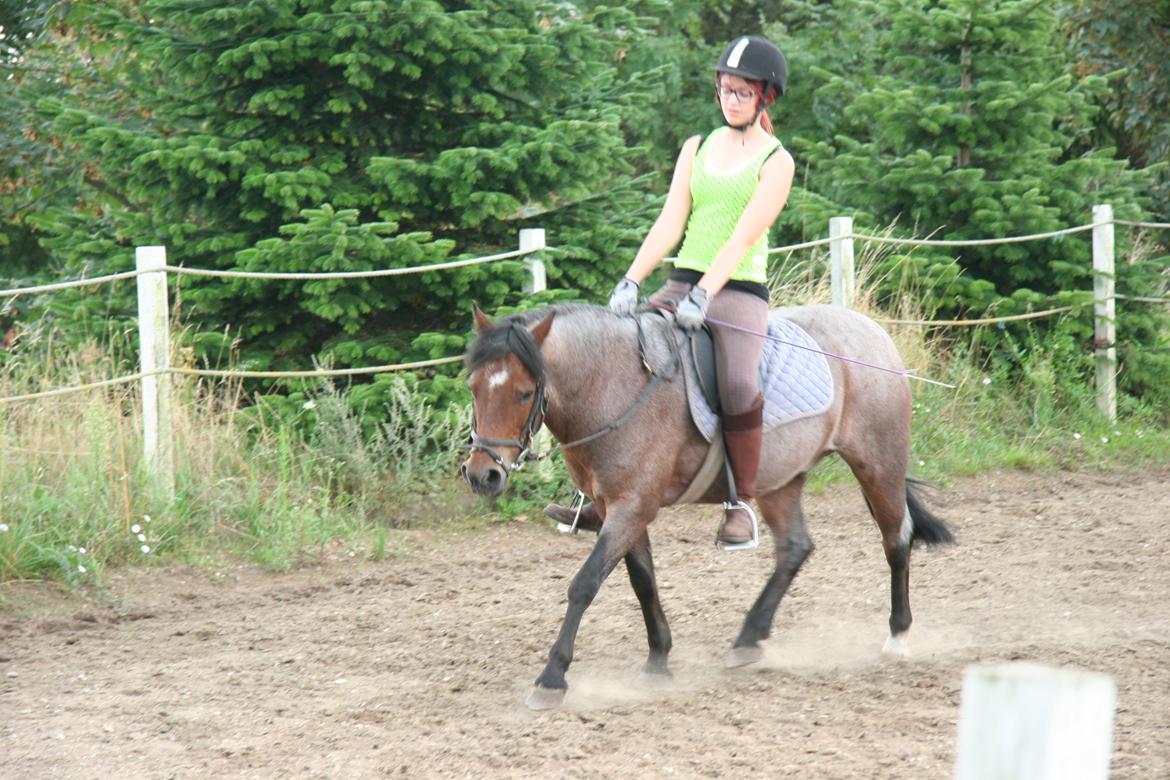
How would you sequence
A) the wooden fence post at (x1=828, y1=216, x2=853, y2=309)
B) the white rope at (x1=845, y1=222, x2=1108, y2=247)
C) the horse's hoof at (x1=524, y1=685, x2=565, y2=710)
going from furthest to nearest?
the white rope at (x1=845, y1=222, x2=1108, y2=247) < the wooden fence post at (x1=828, y1=216, x2=853, y2=309) < the horse's hoof at (x1=524, y1=685, x2=565, y2=710)

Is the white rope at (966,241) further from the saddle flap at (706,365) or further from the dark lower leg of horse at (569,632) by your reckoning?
the dark lower leg of horse at (569,632)

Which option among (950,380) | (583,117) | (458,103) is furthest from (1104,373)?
(458,103)

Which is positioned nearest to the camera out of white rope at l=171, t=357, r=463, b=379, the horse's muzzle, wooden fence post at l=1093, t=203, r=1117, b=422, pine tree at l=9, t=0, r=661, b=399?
the horse's muzzle

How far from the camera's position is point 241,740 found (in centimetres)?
454

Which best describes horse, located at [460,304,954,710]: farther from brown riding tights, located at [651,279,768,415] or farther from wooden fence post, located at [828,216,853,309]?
wooden fence post, located at [828,216,853,309]

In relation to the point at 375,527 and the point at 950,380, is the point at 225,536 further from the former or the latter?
the point at 950,380

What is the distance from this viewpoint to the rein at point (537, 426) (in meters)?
4.64

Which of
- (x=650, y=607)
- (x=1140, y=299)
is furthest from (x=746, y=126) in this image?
(x=1140, y=299)

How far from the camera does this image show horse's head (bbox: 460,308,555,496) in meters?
4.62

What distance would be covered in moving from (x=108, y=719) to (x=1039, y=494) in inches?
273

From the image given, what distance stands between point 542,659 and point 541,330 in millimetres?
1690

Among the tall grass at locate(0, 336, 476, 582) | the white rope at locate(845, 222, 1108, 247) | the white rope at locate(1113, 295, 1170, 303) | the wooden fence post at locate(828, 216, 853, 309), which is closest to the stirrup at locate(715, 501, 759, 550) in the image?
the tall grass at locate(0, 336, 476, 582)

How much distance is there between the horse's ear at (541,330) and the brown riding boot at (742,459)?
910mm

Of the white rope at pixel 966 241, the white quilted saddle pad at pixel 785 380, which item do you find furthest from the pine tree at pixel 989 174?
the white quilted saddle pad at pixel 785 380
